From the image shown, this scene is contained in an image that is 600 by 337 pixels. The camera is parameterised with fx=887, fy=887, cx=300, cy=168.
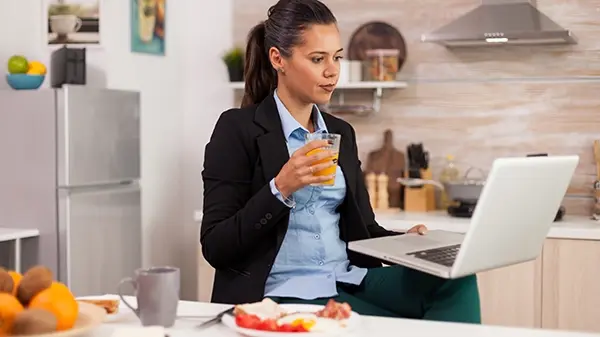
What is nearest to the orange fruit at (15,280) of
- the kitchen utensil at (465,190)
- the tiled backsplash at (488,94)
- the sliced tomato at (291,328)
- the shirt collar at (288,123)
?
the sliced tomato at (291,328)

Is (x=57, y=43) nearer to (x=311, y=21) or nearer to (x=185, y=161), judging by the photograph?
(x=185, y=161)

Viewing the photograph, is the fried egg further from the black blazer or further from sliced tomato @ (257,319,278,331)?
the black blazer

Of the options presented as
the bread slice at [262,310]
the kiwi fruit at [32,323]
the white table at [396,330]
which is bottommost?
the white table at [396,330]

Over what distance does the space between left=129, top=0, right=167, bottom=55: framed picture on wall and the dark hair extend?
1.81 metres

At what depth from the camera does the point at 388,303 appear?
2.17 meters

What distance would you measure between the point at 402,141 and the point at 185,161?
3.83 ft

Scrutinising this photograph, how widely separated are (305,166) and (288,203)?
149 mm

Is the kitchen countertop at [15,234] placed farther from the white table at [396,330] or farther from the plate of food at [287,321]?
the plate of food at [287,321]

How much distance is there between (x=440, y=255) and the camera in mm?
1895

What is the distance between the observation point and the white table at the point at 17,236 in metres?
3.48

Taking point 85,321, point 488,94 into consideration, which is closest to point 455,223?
point 488,94

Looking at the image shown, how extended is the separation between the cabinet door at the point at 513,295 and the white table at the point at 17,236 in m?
1.85

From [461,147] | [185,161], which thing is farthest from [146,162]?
[461,147]

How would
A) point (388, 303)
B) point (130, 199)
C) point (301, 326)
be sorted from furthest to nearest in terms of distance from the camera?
point (130, 199) < point (388, 303) < point (301, 326)
